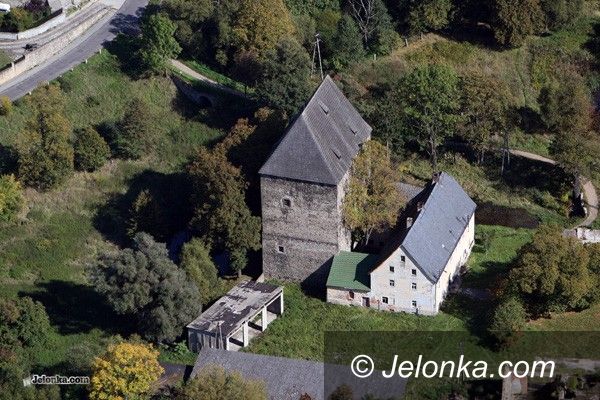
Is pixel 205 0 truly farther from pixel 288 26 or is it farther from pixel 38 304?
pixel 38 304

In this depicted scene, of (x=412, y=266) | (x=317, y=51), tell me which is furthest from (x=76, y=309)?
(x=317, y=51)

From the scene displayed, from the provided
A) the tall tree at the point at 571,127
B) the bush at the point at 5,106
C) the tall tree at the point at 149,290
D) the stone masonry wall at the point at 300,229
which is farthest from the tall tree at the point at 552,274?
the bush at the point at 5,106

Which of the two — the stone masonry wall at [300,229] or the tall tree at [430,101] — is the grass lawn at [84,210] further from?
the tall tree at [430,101]

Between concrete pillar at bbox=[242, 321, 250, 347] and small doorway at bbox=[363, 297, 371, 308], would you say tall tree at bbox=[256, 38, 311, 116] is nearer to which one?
small doorway at bbox=[363, 297, 371, 308]

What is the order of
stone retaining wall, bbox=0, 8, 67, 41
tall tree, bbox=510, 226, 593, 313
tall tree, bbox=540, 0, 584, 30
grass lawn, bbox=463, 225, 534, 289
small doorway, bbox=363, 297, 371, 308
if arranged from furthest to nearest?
tall tree, bbox=540, 0, 584, 30 → stone retaining wall, bbox=0, 8, 67, 41 → grass lawn, bbox=463, 225, 534, 289 → small doorway, bbox=363, 297, 371, 308 → tall tree, bbox=510, 226, 593, 313

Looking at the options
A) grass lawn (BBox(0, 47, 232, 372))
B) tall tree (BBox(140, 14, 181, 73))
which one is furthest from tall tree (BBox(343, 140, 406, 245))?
tall tree (BBox(140, 14, 181, 73))

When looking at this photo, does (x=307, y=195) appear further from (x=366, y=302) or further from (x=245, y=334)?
(x=245, y=334)
